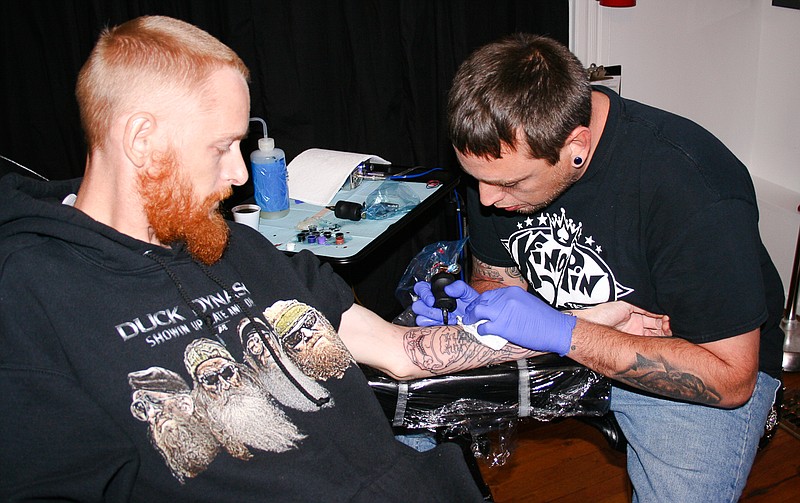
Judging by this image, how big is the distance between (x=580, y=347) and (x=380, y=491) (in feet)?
1.74

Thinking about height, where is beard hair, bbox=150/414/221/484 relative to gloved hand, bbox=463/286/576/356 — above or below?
above

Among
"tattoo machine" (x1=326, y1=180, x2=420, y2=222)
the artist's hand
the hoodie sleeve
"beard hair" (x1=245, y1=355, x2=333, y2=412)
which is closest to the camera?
the hoodie sleeve

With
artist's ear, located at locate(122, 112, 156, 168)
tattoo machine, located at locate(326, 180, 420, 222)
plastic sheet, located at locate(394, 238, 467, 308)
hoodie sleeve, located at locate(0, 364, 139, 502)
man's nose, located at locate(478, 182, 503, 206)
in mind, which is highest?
artist's ear, located at locate(122, 112, 156, 168)

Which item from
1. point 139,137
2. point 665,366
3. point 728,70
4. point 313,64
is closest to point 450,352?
point 665,366

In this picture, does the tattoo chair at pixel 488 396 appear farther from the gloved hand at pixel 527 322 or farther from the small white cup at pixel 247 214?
the small white cup at pixel 247 214

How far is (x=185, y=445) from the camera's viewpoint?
1.11 m

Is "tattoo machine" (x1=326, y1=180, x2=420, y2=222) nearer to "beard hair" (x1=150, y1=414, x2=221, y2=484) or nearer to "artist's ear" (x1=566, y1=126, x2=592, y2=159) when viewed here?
"artist's ear" (x1=566, y1=126, x2=592, y2=159)

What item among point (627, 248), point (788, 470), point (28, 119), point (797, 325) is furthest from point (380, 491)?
point (797, 325)

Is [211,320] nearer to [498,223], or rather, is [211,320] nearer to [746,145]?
[498,223]

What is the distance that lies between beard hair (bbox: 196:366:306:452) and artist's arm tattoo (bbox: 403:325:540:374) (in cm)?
41

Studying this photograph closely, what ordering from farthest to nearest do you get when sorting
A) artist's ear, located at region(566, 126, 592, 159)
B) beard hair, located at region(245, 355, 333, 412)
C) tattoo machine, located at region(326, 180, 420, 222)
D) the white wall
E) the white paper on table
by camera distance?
1. the white wall
2. the white paper on table
3. tattoo machine, located at region(326, 180, 420, 222)
4. artist's ear, located at region(566, 126, 592, 159)
5. beard hair, located at region(245, 355, 333, 412)

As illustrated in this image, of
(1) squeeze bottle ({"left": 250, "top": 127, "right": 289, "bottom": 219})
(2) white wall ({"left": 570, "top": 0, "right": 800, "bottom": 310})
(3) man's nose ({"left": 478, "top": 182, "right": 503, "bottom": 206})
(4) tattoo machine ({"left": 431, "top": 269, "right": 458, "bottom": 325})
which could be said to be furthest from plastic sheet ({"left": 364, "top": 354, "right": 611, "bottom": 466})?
(2) white wall ({"left": 570, "top": 0, "right": 800, "bottom": 310})

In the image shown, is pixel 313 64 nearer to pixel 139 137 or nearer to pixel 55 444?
pixel 139 137

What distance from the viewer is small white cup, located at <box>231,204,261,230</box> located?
1984 mm
